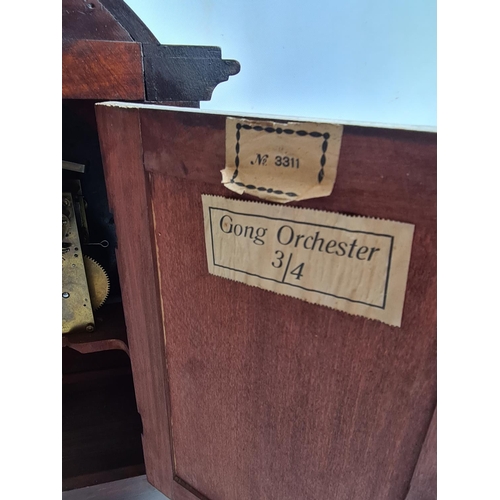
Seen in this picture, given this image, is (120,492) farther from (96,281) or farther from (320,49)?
(320,49)

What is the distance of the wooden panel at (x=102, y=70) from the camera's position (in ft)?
1.56

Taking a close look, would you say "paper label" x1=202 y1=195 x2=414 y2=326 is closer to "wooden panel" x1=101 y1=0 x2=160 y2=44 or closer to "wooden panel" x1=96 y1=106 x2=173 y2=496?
"wooden panel" x1=96 y1=106 x2=173 y2=496

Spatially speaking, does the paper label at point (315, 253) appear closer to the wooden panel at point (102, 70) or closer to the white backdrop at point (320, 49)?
the wooden panel at point (102, 70)

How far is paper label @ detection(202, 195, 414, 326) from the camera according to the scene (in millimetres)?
345

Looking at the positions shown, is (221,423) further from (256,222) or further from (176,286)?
(256,222)

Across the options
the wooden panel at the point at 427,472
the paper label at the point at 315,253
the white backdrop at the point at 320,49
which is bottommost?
the wooden panel at the point at 427,472

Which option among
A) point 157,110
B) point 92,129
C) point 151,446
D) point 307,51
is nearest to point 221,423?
point 151,446

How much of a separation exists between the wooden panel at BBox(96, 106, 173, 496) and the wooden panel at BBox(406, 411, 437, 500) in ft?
1.16

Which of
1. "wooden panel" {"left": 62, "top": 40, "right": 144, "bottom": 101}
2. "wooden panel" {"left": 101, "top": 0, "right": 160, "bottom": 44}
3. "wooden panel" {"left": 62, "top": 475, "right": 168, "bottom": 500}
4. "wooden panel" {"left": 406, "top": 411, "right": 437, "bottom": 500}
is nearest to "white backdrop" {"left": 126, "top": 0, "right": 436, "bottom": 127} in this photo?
"wooden panel" {"left": 101, "top": 0, "right": 160, "bottom": 44}

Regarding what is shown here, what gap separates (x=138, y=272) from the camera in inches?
21.0

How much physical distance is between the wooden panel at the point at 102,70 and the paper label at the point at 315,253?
213mm

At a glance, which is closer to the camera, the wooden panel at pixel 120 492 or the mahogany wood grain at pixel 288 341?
the mahogany wood grain at pixel 288 341

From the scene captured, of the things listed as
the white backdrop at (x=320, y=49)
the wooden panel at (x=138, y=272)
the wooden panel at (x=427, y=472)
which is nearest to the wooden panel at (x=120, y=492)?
the wooden panel at (x=138, y=272)

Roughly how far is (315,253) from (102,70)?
1.16ft
